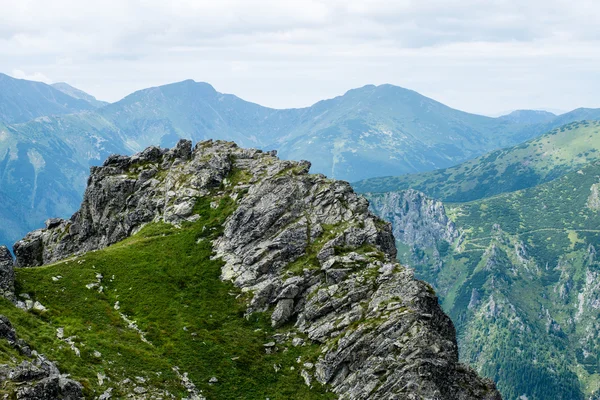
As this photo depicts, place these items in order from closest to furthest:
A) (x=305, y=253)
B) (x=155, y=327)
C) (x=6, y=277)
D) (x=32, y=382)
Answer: (x=32, y=382), (x=6, y=277), (x=155, y=327), (x=305, y=253)

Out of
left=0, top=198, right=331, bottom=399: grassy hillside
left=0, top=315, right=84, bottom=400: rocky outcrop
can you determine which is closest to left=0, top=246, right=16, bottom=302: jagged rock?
left=0, top=198, right=331, bottom=399: grassy hillside

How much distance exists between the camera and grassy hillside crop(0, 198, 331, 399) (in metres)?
64.6

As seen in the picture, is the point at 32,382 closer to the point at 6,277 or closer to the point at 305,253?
the point at 6,277

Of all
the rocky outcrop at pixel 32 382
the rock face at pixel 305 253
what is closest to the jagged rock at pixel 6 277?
the rocky outcrop at pixel 32 382

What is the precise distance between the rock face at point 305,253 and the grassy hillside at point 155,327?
13.1 feet

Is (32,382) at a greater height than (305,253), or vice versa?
(305,253)

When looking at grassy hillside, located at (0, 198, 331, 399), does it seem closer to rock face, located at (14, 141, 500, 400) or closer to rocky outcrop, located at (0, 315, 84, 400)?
rocky outcrop, located at (0, 315, 84, 400)

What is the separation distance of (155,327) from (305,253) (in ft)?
96.4

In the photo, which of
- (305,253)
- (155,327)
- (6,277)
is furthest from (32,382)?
(305,253)

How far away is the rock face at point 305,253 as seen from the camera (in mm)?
71812

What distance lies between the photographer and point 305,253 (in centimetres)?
9562

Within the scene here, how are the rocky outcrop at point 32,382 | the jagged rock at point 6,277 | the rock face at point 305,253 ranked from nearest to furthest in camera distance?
the rocky outcrop at point 32,382
the rock face at point 305,253
the jagged rock at point 6,277

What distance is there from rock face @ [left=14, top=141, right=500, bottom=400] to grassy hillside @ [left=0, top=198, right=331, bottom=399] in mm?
3990

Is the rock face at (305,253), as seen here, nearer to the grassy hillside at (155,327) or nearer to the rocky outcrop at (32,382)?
the grassy hillside at (155,327)
